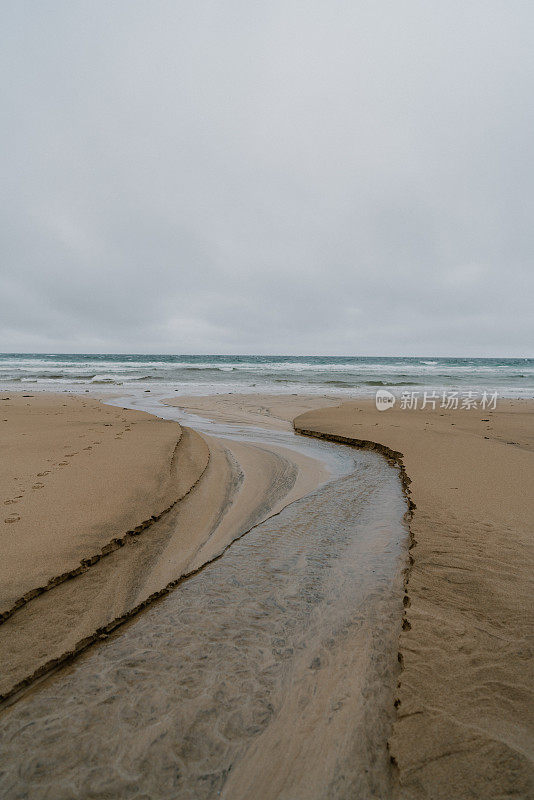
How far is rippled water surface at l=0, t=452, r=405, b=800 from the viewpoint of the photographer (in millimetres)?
1347

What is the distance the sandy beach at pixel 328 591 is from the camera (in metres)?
1.40

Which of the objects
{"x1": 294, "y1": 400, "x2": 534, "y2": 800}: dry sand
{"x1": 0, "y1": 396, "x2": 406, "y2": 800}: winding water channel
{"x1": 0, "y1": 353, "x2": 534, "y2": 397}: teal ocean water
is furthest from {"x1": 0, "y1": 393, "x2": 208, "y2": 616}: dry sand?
{"x1": 0, "y1": 353, "x2": 534, "y2": 397}: teal ocean water

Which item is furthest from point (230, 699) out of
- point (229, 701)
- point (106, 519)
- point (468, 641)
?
point (106, 519)

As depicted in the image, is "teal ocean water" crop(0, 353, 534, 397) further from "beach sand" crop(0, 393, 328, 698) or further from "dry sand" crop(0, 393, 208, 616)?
"beach sand" crop(0, 393, 328, 698)

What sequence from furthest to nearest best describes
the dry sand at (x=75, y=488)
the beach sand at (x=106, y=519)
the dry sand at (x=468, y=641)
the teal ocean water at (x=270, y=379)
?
the teal ocean water at (x=270, y=379) → the dry sand at (x=75, y=488) → the beach sand at (x=106, y=519) → the dry sand at (x=468, y=641)

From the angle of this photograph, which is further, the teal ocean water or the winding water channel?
the teal ocean water

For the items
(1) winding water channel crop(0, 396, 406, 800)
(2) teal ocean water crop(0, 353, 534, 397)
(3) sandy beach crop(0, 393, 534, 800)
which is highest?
(2) teal ocean water crop(0, 353, 534, 397)

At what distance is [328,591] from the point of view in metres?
2.49

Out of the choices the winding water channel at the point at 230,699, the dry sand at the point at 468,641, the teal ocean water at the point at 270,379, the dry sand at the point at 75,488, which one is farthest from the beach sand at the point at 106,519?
the teal ocean water at the point at 270,379

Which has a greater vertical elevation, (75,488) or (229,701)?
(75,488)

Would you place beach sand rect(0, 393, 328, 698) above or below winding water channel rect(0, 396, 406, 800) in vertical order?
above

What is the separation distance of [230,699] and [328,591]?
101cm

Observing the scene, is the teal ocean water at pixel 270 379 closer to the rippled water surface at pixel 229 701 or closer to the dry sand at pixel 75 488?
the dry sand at pixel 75 488

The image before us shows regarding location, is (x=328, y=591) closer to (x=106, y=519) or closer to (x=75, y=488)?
(x=106, y=519)
